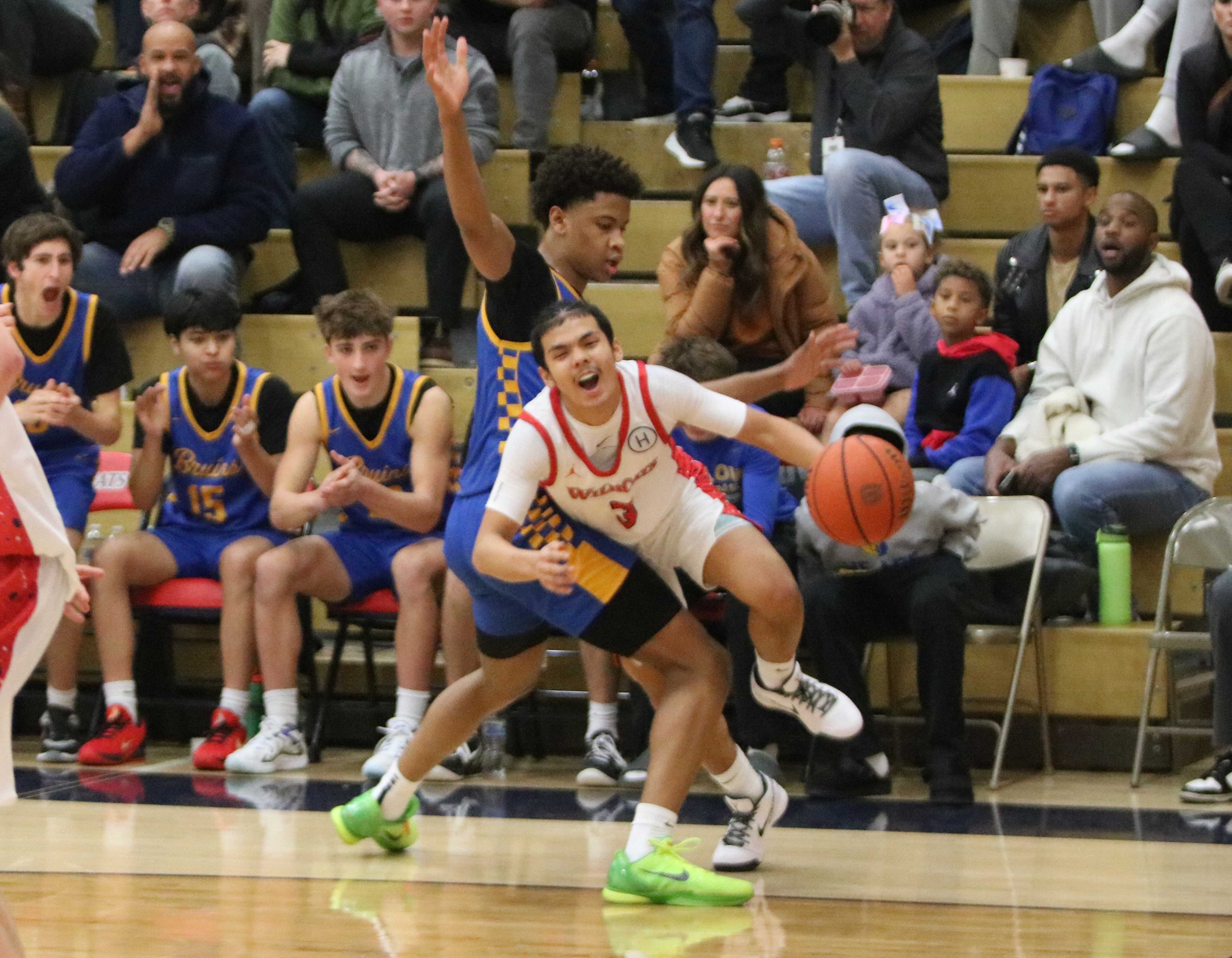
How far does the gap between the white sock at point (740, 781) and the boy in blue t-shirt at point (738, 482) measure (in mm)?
1067

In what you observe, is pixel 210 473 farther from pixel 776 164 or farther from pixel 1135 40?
pixel 1135 40

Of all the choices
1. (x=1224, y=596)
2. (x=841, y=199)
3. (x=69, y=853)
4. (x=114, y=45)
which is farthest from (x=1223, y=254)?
(x=114, y=45)

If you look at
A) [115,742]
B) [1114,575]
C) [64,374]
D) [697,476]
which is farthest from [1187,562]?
[64,374]

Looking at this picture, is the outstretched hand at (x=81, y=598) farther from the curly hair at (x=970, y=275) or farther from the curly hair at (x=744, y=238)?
the curly hair at (x=970, y=275)

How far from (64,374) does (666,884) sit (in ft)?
11.0

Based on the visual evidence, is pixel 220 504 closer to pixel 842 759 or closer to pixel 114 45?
pixel 842 759

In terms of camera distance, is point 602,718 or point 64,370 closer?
point 602,718

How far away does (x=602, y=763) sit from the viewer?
215 inches

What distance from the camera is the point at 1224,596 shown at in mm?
4906

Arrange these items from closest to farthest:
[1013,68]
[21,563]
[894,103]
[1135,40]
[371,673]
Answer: [21,563] < [371,673] < [894,103] < [1135,40] < [1013,68]

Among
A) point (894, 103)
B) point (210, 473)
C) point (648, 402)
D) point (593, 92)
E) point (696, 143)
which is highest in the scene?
point (593, 92)

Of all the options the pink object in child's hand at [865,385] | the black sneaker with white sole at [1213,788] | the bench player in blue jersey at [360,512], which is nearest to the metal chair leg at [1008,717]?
the black sneaker with white sole at [1213,788]

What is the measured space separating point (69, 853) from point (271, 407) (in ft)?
7.23

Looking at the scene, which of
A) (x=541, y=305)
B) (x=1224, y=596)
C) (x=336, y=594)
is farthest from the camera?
(x=336, y=594)
